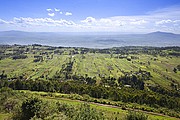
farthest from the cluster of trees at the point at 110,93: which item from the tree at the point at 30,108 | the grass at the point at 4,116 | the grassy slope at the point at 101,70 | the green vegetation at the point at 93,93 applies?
the tree at the point at 30,108

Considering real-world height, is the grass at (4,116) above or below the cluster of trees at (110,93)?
above

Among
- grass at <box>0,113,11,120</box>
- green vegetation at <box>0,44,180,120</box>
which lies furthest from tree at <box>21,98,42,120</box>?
grass at <box>0,113,11,120</box>

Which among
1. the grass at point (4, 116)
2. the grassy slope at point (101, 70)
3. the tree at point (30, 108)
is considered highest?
the tree at point (30, 108)

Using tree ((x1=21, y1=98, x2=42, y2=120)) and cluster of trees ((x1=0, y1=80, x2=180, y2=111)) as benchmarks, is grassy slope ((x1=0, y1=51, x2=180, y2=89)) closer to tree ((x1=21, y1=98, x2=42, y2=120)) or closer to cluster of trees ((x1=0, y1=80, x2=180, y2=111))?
cluster of trees ((x1=0, y1=80, x2=180, y2=111))

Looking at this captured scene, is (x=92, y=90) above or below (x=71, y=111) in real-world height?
below

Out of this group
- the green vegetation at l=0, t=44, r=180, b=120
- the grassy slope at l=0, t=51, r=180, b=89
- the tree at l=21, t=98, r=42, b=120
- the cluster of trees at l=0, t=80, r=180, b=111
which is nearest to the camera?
the tree at l=21, t=98, r=42, b=120

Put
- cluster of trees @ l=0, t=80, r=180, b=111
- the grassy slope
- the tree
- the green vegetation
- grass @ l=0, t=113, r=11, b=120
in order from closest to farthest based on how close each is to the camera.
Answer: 1. the tree
2. the green vegetation
3. grass @ l=0, t=113, r=11, b=120
4. cluster of trees @ l=0, t=80, r=180, b=111
5. the grassy slope

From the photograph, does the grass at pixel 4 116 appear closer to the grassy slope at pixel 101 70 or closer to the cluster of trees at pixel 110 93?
the cluster of trees at pixel 110 93

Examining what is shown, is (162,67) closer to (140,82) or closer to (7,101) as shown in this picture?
(140,82)

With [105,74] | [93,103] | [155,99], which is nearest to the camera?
[93,103]

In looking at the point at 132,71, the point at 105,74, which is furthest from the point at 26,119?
the point at 132,71

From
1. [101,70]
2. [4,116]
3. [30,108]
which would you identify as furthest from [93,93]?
[101,70]
